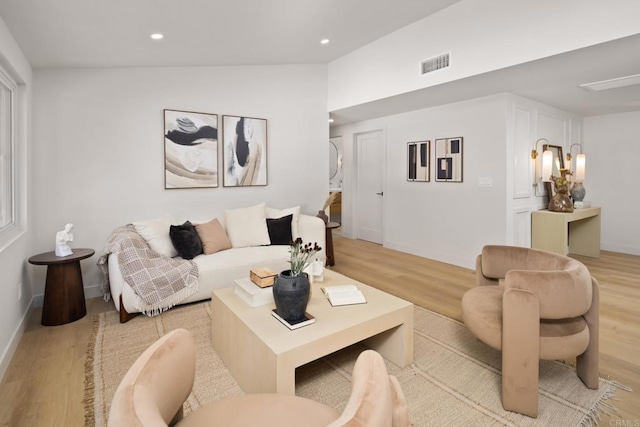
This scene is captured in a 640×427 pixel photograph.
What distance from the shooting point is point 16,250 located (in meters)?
2.64

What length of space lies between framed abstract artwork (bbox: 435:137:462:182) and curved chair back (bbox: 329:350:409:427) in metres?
4.17

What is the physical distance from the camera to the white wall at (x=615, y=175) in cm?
514

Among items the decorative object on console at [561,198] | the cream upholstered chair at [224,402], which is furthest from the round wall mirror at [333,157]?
the cream upholstered chair at [224,402]

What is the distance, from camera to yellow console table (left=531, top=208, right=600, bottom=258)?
168 inches

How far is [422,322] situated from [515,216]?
2.32 m

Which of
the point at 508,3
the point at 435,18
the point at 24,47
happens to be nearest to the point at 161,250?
the point at 24,47

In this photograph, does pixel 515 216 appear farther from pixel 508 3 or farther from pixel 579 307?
pixel 579 307

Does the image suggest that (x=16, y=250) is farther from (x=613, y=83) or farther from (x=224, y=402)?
(x=613, y=83)

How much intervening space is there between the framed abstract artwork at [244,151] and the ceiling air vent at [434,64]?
207cm

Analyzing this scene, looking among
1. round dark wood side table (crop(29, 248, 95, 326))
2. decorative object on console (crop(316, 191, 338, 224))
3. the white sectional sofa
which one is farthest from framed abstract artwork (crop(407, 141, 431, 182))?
round dark wood side table (crop(29, 248, 95, 326))

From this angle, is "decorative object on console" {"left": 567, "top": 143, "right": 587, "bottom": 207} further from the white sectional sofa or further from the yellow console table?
the white sectional sofa

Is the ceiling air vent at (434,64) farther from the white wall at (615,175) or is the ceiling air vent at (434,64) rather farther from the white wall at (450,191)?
the white wall at (615,175)

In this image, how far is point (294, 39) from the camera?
3.72m

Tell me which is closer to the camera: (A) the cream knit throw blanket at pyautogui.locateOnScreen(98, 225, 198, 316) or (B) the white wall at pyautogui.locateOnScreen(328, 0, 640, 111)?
(B) the white wall at pyautogui.locateOnScreen(328, 0, 640, 111)
